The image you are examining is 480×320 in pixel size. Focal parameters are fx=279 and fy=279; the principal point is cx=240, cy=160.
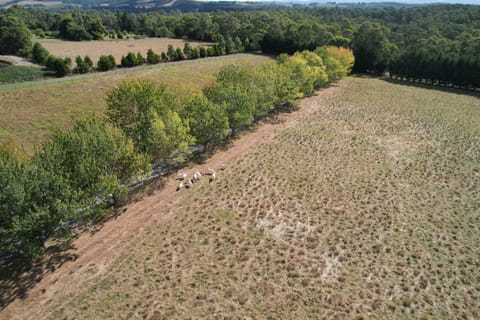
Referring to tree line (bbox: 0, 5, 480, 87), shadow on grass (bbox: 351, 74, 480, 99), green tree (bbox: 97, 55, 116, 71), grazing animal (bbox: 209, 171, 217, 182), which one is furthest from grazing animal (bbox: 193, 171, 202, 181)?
shadow on grass (bbox: 351, 74, 480, 99)

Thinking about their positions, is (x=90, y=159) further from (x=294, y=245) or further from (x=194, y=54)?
(x=194, y=54)

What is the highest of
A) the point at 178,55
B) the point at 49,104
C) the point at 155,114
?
the point at 178,55

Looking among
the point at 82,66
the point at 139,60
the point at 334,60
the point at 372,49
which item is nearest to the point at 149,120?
the point at 82,66

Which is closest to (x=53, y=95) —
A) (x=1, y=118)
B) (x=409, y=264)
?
(x=1, y=118)

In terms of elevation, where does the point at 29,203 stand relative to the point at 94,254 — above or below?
above

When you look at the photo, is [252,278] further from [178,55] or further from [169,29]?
[169,29]

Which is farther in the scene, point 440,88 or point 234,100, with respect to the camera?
point 440,88

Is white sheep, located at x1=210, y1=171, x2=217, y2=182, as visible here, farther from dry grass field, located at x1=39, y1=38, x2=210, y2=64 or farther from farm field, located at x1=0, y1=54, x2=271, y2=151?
dry grass field, located at x1=39, y1=38, x2=210, y2=64
